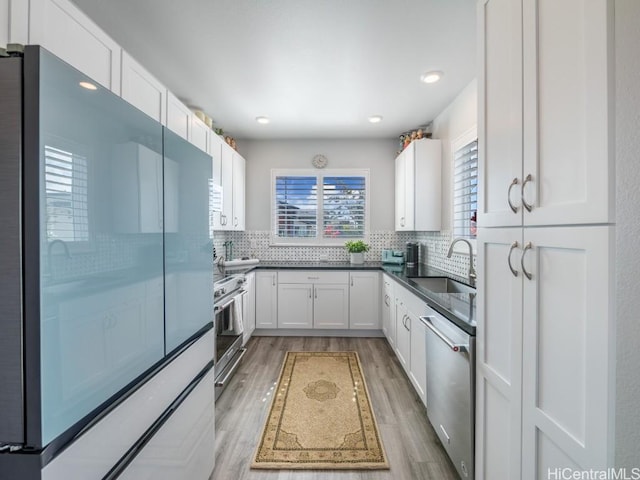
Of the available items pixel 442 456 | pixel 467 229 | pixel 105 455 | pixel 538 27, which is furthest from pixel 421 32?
pixel 442 456

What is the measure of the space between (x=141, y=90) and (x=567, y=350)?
2.34 meters

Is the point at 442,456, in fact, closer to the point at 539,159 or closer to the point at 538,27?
the point at 539,159

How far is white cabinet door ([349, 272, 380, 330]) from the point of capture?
347cm

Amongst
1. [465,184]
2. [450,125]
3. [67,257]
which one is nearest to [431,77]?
[450,125]

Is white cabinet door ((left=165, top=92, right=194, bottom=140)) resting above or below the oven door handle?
above

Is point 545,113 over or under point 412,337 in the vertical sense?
over

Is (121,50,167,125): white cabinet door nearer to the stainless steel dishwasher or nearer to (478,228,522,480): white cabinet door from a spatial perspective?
(478,228,522,480): white cabinet door

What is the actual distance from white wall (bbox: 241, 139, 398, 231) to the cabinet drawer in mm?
890

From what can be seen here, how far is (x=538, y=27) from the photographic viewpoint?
87cm

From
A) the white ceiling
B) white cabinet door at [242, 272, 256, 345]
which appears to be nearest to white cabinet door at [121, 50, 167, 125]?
the white ceiling

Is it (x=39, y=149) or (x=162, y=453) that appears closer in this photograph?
(x=39, y=149)

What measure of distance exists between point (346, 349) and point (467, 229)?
1.80 m

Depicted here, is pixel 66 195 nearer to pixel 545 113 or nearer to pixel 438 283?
pixel 545 113

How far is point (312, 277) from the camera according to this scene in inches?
138
